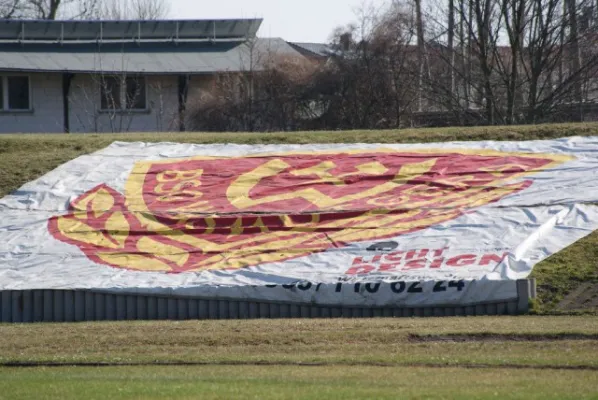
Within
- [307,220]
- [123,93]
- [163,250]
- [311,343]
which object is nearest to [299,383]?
[311,343]

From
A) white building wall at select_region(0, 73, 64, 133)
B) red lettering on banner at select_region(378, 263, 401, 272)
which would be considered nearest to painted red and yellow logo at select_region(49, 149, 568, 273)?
red lettering on banner at select_region(378, 263, 401, 272)

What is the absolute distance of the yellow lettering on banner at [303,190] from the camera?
69.7 ft

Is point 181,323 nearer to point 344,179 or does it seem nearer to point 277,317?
point 277,317

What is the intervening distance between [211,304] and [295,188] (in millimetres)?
4990

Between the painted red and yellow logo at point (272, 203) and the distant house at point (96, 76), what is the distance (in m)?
15.5

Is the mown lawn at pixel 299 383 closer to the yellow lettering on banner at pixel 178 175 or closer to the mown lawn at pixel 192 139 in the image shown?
the yellow lettering on banner at pixel 178 175

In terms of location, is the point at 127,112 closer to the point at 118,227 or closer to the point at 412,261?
the point at 118,227

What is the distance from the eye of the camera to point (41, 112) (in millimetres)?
39469

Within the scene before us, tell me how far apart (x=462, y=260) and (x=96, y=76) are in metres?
24.4

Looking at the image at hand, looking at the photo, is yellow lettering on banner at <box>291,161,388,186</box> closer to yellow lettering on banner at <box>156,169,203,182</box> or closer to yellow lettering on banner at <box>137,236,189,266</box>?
yellow lettering on banner at <box>156,169,203,182</box>

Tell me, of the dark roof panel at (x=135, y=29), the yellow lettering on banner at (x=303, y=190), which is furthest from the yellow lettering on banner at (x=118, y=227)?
the dark roof panel at (x=135, y=29)

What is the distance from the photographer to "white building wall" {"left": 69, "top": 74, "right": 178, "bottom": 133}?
1543 inches

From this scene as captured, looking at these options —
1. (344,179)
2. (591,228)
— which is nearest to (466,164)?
(344,179)

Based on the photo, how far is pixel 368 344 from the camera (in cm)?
1303
